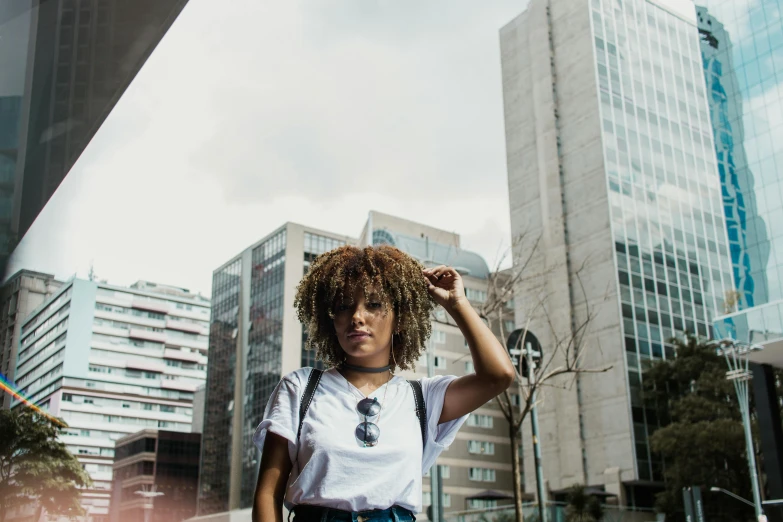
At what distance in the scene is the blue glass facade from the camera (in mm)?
37688

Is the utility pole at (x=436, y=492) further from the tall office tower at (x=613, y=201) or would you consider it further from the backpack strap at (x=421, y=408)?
the tall office tower at (x=613, y=201)

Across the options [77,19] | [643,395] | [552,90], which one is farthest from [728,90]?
[77,19]

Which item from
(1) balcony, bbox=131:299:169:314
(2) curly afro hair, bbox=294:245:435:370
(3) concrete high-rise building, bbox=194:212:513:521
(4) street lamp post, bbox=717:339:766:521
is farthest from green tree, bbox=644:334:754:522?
(2) curly afro hair, bbox=294:245:435:370

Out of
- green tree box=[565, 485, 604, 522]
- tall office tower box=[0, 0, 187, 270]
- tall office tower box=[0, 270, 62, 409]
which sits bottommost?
green tree box=[565, 485, 604, 522]

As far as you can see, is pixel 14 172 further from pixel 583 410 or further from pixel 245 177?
pixel 583 410

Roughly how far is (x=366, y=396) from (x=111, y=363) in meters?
25.1

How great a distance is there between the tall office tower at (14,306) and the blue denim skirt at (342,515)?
4.79 feet

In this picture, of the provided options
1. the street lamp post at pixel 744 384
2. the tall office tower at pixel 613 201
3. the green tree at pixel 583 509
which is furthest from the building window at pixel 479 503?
the street lamp post at pixel 744 384

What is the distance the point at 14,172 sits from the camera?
2760 mm

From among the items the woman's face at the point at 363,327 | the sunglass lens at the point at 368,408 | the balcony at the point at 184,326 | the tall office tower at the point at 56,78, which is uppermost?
the balcony at the point at 184,326

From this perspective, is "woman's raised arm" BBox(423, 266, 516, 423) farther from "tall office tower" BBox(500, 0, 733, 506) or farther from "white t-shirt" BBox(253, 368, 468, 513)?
"tall office tower" BBox(500, 0, 733, 506)

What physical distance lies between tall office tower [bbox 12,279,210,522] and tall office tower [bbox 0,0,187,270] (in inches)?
24.7

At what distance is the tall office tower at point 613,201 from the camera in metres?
40.7

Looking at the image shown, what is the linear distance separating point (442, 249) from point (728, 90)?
2539cm
